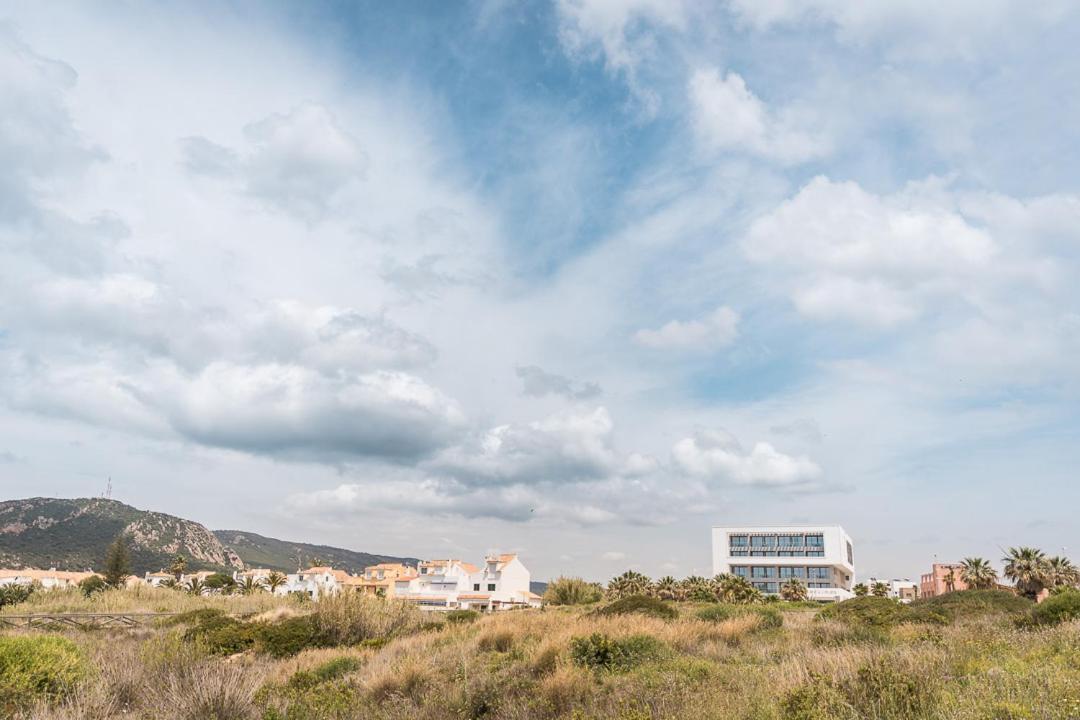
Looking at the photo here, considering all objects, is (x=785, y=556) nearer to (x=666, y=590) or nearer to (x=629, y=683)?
(x=666, y=590)

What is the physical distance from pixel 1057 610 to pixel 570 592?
141ft

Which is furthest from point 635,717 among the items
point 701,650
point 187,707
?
point 701,650

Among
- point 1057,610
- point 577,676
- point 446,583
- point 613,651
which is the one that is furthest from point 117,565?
point 1057,610

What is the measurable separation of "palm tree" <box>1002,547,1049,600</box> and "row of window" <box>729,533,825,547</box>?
171ft

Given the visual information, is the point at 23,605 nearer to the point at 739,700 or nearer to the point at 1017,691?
the point at 739,700

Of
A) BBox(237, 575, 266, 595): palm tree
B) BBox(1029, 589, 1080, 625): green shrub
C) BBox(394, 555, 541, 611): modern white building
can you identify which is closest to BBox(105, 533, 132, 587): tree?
BBox(237, 575, 266, 595): palm tree

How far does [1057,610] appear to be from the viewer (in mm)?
17953

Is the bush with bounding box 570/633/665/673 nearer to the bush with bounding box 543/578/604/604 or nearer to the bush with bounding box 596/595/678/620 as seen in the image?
the bush with bounding box 596/595/678/620

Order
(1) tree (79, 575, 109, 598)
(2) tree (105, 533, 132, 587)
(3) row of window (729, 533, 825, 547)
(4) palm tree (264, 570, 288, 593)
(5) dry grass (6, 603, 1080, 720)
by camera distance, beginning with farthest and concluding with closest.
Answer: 1. (3) row of window (729, 533, 825, 547)
2. (4) palm tree (264, 570, 288, 593)
3. (2) tree (105, 533, 132, 587)
4. (1) tree (79, 575, 109, 598)
5. (5) dry grass (6, 603, 1080, 720)

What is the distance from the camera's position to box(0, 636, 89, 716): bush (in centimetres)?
945

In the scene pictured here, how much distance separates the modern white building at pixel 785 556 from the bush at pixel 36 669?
105315mm

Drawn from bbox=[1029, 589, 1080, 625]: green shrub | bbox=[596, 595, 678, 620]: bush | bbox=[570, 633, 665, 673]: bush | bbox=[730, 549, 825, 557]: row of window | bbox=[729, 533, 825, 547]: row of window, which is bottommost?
bbox=[570, 633, 665, 673]: bush

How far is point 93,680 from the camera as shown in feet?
34.3

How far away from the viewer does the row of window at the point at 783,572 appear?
354 feet
